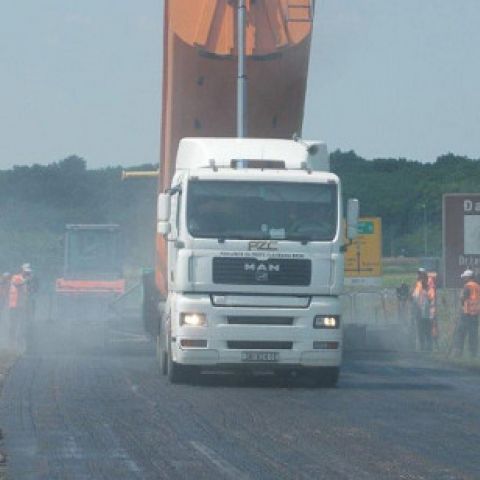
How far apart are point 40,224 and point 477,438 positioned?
272 ft

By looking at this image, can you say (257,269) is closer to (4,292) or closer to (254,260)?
(254,260)

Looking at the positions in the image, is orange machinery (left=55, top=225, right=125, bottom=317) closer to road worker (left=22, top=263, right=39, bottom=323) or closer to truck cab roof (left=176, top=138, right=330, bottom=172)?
road worker (left=22, top=263, right=39, bottom=323)

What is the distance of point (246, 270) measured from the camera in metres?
19.5

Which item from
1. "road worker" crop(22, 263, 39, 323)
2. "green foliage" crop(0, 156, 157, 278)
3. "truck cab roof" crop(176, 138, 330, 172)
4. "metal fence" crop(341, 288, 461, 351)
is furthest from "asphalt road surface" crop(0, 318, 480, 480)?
"green foliage" crop(0, 156, 157, 278)

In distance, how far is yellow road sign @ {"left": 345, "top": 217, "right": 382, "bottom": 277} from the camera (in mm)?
36812

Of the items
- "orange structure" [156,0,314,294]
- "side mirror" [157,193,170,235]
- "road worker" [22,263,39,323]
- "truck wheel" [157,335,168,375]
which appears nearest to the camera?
"side mirror" [157,193,170,235]

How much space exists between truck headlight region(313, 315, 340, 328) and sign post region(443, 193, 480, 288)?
9.98 meters

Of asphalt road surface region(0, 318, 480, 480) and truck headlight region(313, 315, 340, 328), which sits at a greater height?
truck headlight region(313, 315, 340, 328)

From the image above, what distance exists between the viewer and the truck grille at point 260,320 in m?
19.6

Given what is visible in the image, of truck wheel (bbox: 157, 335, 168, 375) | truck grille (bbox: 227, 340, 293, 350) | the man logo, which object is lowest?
truck wheel (bbox: 157, 335, 168, 375)

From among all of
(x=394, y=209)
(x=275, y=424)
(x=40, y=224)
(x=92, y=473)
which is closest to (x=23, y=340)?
(x=275, y=424)

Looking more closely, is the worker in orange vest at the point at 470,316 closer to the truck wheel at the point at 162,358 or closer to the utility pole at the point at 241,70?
the utility pole at the point at 241,70

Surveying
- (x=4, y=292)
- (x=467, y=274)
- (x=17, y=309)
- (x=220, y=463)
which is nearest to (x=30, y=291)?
(x=17, y=309)

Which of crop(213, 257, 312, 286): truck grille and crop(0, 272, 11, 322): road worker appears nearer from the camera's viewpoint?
crop(213, 257, 312, 286): truck grille
